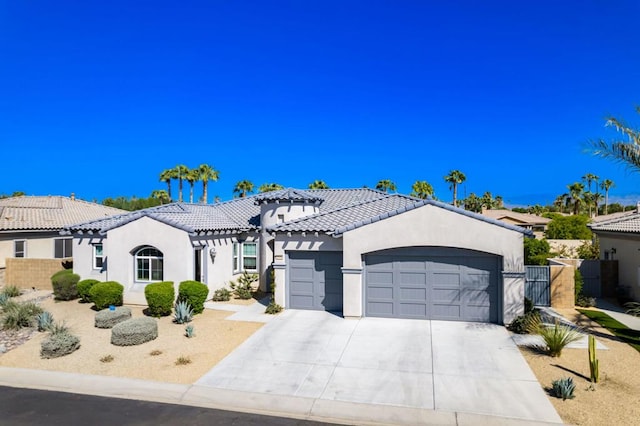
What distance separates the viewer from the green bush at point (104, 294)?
17.2m

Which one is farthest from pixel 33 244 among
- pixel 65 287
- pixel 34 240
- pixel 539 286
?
pixel 539 286

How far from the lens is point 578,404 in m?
8.67

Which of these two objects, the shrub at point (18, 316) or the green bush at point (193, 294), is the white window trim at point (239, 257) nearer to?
the green bush at point (193, 294)

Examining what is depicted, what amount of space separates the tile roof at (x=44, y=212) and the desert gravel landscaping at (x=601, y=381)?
25846 mm

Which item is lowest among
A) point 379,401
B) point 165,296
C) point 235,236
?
point 379,401

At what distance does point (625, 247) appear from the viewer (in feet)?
63.2

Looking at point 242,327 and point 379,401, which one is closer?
point 379,401

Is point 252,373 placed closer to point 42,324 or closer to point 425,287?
point 425,287

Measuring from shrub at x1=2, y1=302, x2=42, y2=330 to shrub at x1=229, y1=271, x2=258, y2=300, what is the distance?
7.82 m

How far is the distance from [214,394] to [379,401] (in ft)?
12.1

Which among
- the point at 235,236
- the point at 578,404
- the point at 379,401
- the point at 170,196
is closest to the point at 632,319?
the point at 578,404

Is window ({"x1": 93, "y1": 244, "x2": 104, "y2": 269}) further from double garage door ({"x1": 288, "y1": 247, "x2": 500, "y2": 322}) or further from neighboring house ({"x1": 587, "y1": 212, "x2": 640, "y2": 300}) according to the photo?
neighboring house ({"x1": 587, "y1": 212, "x2": 640, "y2": 300})

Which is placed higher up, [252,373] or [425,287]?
[425,287]

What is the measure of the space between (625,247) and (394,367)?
1498 centimetres
